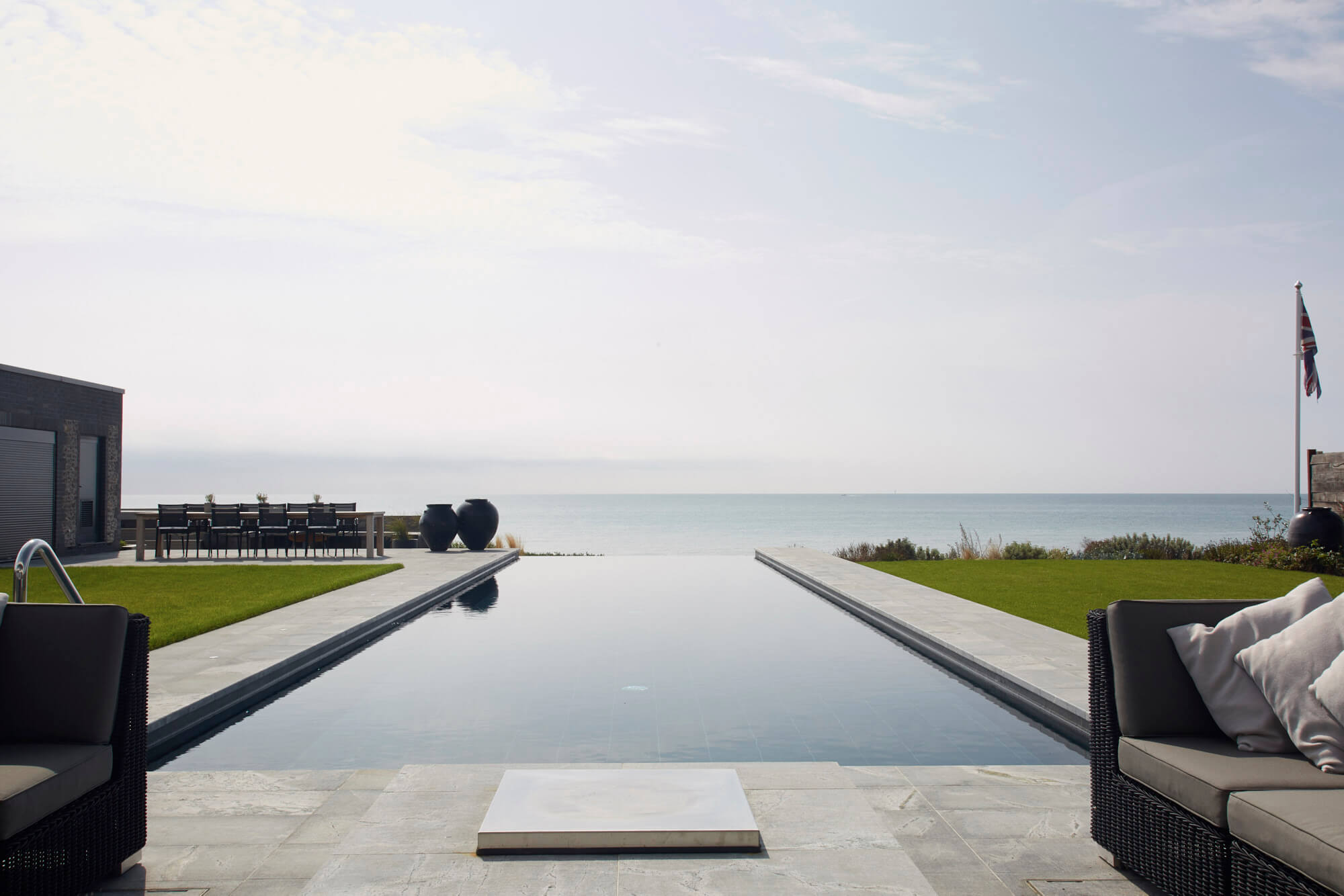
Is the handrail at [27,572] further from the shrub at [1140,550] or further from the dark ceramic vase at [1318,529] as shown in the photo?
the dark ceramic vase at [1318,529]

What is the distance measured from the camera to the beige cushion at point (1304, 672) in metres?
2.15

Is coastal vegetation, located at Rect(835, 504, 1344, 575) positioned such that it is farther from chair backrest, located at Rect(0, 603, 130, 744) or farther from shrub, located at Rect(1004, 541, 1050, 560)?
chair backrest, located at Rect(0, 603, 130, 744)

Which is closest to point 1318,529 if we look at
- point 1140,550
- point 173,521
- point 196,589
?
point 1140,550

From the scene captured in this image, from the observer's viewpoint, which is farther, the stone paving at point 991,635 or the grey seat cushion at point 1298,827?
the stone paving at point 991,635

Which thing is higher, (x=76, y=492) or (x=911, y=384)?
(x=911, y=384)

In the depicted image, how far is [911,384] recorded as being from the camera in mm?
19875

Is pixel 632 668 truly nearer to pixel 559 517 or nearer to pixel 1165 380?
pixel 1165 380

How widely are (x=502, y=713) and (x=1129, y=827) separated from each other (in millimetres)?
2936

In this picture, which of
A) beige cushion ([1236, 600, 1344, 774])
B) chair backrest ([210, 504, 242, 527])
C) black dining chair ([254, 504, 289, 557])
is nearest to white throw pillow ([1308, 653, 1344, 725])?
beige cushion ([1236, 600, 1344, 774])

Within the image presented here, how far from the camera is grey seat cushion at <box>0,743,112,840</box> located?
189cm

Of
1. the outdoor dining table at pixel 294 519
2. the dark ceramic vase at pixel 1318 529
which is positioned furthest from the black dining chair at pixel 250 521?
the dark ceramic vase at pixel 1318 529

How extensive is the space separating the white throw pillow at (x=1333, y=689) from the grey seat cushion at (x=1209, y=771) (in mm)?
147

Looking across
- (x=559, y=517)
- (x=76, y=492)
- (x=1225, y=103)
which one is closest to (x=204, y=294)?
(x=76, y=492)

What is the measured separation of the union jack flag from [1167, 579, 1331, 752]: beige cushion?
13.6m
